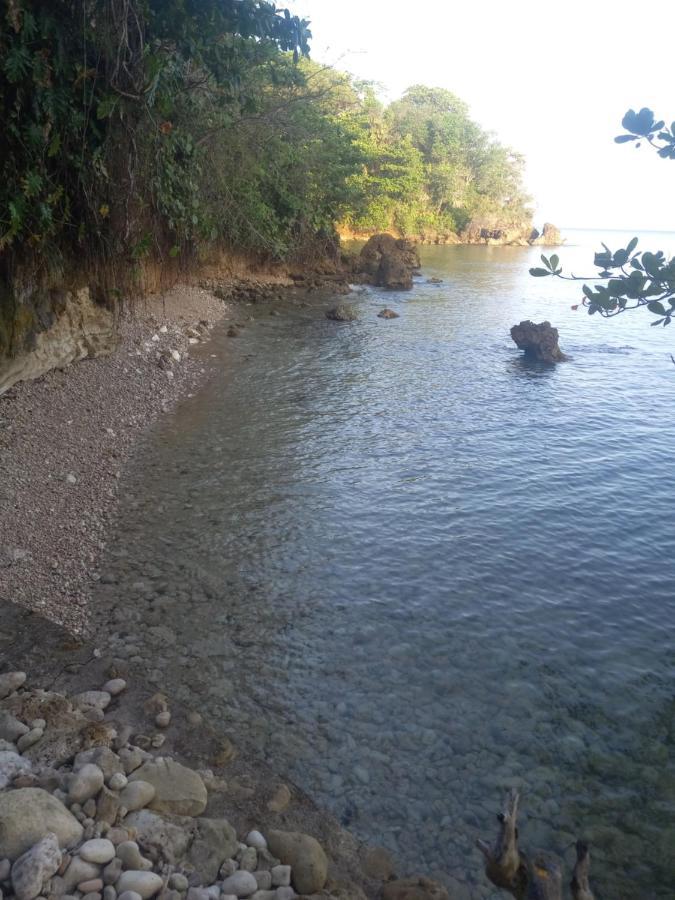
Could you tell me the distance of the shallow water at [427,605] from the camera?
5.21 metres

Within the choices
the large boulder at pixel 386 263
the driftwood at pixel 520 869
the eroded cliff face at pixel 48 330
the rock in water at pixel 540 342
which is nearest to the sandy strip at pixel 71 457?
the eroded cliff face at pixel 48 330

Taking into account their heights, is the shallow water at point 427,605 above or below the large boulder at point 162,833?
below

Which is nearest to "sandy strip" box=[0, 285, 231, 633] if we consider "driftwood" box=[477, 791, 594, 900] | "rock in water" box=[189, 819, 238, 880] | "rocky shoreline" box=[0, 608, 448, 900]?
"rocky shoreline" box=[0, 608, 448, 900]

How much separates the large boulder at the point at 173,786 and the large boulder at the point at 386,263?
103 feet

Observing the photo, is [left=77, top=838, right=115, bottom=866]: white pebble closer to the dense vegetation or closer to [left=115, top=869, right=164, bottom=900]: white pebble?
[left=115, top=869, right=164, bottom=900]: white pebble

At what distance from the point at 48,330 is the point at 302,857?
10.5 metres

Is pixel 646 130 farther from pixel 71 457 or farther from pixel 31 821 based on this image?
pixel 71 457

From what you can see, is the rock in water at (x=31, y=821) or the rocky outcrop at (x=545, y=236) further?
the rocky outcrop at (x=545, y=236)

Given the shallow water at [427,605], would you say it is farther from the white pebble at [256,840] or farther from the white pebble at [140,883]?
the white pebble at [140,883]

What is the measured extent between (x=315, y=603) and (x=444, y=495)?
3809 millimetres

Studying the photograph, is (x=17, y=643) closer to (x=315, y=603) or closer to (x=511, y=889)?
(x=315, y=603)

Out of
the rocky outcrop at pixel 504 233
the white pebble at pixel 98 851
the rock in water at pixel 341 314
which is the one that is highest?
the rocky outcrop at pixel 504 233

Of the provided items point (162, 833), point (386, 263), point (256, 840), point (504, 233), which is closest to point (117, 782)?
point (162, 833)

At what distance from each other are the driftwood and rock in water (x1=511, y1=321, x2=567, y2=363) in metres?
17.9
